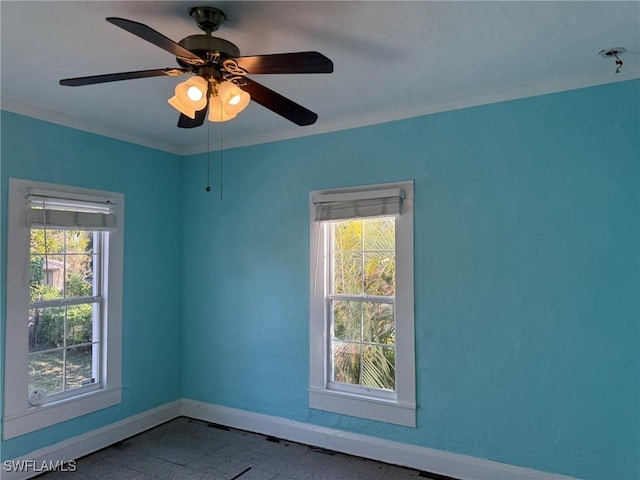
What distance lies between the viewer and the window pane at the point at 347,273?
3465mm

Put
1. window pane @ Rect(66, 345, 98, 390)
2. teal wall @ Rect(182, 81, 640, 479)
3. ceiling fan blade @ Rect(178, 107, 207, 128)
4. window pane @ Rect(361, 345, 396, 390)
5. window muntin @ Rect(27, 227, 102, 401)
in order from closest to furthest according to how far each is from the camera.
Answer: ceiling fan blade @ Rect(178, 107, 207, 128)
teal wall @ Rect(182, 81, 640, 479)
window muntin @ Rect(27, 227, 102, 401)
window pane @ Rect(361, 345, 396, 390)
window pane @ Rect(66, 345, 98, 390)

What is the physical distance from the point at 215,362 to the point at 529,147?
317cm

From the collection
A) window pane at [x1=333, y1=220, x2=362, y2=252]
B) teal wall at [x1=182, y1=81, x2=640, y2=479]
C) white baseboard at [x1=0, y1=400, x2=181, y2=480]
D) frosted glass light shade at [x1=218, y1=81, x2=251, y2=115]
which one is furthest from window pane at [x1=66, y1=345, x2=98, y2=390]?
frosted glass light shade at [x1=218, y1=81, x2=251, y2=115]

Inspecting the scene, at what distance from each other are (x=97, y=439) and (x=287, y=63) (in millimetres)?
3303

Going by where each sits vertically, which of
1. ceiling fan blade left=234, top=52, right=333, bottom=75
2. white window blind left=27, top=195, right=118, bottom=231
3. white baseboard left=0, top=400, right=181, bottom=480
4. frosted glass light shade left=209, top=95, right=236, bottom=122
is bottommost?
white baseboard left=0, top=400, right=181, bottom=480

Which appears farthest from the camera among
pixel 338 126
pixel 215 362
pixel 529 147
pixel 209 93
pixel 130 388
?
pixel 215 362

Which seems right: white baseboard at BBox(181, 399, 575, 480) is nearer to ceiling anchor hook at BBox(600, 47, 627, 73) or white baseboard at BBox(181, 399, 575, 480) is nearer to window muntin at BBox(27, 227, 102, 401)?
window muntin at BBox(27, 227, 102, 401)

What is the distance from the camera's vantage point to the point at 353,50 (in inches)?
90.4

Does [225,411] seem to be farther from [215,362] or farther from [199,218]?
[199,218]

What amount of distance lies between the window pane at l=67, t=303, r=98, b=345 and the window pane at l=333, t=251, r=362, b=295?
6.61 feet

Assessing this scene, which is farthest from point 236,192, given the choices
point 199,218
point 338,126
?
point 338,126

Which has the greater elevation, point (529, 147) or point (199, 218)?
point (529, 147)

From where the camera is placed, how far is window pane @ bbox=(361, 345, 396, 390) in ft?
10.8

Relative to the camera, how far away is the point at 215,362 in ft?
13.3
